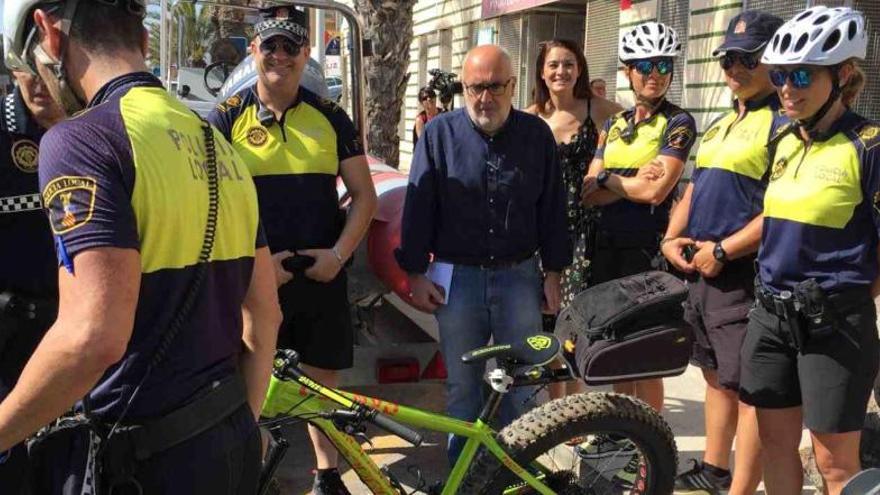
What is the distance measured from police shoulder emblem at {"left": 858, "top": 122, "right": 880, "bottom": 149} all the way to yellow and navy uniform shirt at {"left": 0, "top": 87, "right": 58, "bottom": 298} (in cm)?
247

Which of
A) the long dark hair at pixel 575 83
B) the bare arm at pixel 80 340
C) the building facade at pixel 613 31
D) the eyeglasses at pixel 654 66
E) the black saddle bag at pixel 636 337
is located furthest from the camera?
the building facade at pixel 613 31

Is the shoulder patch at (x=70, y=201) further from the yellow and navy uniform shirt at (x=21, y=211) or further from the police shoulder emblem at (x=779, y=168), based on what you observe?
the police shoulder emblem at (x=779, y=168)

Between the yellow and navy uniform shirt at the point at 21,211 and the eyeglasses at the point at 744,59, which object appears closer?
the yellow and navy uniform shirt at the point at 21,211

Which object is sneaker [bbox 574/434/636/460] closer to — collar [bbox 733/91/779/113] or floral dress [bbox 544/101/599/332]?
floral dress [bbox 544/101/599/332]

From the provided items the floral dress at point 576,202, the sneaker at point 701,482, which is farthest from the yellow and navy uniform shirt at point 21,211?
the sneaker at point 701,482

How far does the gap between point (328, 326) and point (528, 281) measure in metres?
0.83

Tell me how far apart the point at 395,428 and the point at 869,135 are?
5.65 ft

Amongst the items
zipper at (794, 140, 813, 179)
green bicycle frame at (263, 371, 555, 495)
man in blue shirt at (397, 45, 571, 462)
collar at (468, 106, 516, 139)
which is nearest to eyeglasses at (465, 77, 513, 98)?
man in blue shirt at (397, 45, 571, 462)

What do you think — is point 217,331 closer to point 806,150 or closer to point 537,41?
point 806,150

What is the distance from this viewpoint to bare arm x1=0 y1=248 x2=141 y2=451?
4.34ft

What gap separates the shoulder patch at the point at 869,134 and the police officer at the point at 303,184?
1751mm

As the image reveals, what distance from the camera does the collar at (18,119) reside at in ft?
8.07

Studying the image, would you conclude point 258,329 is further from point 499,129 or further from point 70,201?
point 499,129

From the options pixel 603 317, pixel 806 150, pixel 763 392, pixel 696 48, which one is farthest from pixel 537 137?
pixel 696 48
